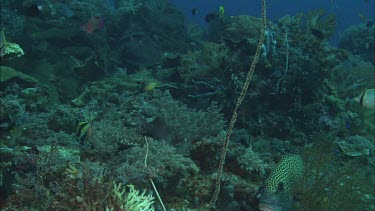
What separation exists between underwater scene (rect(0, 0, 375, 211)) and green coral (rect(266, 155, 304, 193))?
0.06 feet

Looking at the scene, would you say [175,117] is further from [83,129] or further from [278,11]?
[278,11]

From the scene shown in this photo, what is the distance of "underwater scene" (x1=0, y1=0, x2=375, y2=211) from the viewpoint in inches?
149

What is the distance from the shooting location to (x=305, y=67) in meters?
8.14

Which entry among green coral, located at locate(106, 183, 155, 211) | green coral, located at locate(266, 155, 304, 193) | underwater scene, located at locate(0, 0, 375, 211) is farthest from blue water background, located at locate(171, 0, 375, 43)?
green coral, located at locate(106, 183, 155, 211)

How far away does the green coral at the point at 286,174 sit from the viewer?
3.78m

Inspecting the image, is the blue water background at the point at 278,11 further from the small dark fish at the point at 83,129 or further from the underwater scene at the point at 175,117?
the small dark fish at the point at 83,129

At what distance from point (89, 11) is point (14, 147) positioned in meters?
8.23

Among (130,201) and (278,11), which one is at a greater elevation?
(278,11)

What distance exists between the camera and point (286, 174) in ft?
13.6

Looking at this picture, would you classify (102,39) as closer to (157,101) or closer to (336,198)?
(157,101)

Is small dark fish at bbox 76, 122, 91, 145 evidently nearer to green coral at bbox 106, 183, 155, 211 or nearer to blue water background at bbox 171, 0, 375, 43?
green coral at bbox 106, 183, 155, 211

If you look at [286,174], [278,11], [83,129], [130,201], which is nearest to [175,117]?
Result: [83,129]

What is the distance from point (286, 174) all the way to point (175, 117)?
2038 millimetres

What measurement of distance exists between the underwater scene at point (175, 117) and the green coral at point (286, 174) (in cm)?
2
